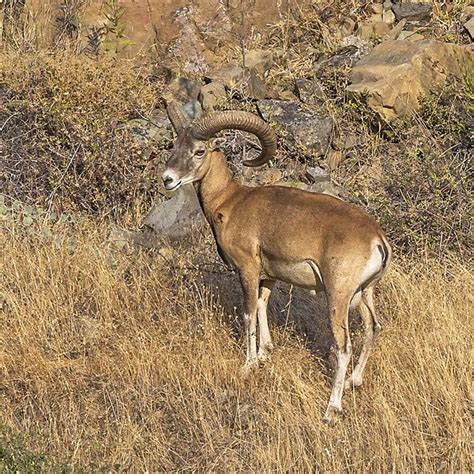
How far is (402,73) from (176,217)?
3.96m

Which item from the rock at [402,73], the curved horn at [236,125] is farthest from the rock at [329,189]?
the curved horn at [236,125]

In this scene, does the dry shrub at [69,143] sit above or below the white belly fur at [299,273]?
below

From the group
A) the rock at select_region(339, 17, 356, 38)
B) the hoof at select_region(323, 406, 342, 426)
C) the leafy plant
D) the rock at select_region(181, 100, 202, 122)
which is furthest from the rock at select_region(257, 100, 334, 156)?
the hoof at select_region(323, 406, 342, 426)

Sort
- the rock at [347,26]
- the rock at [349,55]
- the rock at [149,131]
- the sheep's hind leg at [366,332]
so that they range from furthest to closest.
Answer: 1. the rock at [347,26]
2. the rock at [349,55]
3. the rock at [149,131]
4. the sheep's hind leg at [366,332]

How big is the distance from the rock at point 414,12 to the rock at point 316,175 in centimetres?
404

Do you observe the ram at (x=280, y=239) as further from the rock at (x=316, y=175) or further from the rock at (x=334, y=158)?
the rock at (x=334, y=158)

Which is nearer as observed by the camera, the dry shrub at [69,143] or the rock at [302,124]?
the dry shrub at [69,143]

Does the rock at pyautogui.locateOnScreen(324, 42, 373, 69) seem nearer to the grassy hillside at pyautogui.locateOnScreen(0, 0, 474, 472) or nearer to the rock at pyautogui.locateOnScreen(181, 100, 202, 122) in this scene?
the grassy hillside at pyautogui.locateOnScreen(0, 0, 474, 472)

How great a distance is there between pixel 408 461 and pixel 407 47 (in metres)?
8.05

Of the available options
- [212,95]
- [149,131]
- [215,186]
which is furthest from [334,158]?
[215,186]

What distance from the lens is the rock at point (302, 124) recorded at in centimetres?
1238

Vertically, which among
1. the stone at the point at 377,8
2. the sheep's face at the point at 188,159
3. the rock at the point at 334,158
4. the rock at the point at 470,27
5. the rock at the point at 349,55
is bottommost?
the rock at the point at 334,158

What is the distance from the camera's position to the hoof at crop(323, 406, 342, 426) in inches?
272

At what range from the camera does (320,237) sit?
7.22 metres
